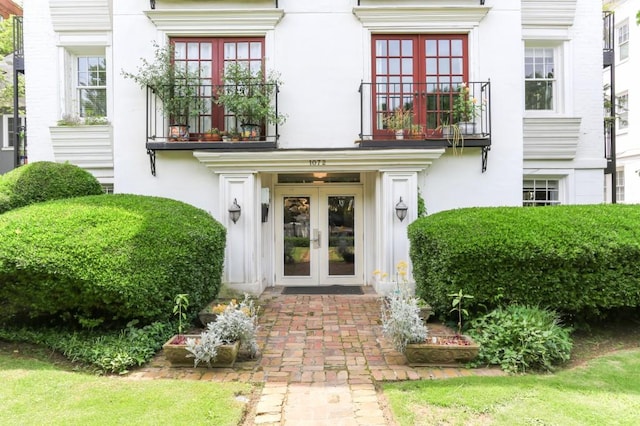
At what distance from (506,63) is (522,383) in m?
6.62

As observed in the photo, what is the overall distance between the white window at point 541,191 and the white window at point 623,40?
12058 millimetres

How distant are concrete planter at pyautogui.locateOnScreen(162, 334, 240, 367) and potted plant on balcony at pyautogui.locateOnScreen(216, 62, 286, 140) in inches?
181

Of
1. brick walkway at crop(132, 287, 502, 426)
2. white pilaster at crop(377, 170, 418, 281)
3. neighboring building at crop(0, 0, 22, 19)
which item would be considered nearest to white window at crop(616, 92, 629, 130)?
white pilaster at crop(377, 170, 418, 281)

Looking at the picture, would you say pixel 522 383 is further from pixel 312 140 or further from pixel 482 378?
pixel 312 140

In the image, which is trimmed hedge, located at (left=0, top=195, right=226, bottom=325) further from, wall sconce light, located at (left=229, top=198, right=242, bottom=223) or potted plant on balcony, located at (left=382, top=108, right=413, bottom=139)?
potted plant on balcony, located at (left=382, top=108, right=413, bottom=139)

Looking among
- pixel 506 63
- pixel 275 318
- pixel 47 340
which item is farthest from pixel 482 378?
pixel 506 63

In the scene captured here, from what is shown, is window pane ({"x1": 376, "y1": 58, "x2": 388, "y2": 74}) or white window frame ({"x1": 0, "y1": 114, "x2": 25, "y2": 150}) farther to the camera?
white window frame ({"x1": 0, "y1": 114, "x2": 25, "y2": 150})

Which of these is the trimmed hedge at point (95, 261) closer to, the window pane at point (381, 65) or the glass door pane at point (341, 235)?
the glass door pane at point (341, 235)

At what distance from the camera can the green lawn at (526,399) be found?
352 centimetres

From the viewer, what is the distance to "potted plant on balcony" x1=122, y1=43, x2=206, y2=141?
25.9ft

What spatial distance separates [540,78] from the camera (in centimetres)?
945

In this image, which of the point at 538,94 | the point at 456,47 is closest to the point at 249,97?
the point at 456,47

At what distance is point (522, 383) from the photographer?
420 cm

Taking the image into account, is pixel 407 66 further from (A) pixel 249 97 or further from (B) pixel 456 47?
(A) pixel 249 97
